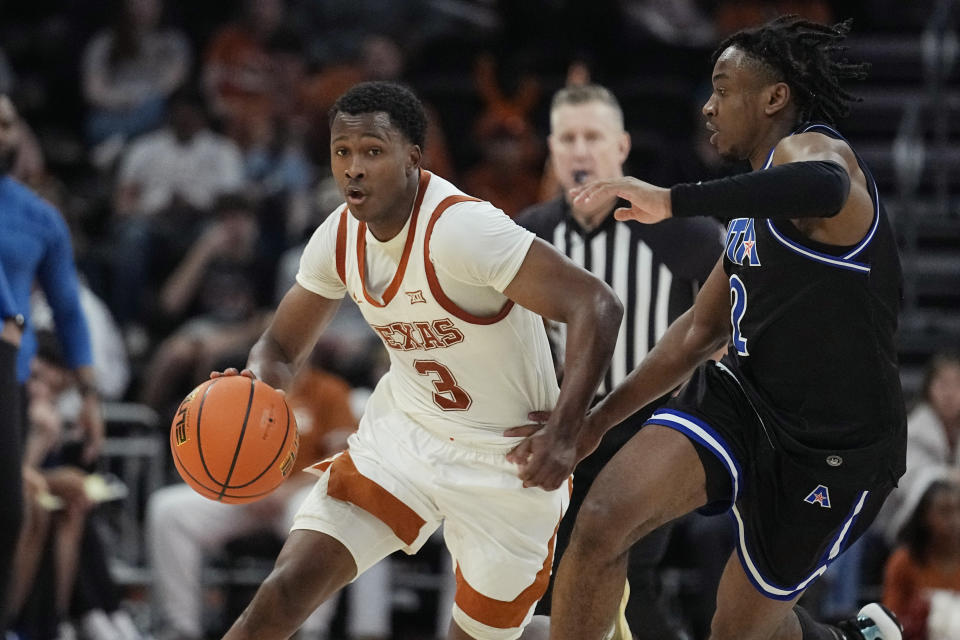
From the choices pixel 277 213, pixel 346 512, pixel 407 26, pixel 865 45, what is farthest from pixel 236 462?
pixel 865 45


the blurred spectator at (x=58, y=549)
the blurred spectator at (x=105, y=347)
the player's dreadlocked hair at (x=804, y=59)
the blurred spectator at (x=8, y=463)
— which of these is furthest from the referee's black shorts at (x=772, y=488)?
the blurred spectator at (x=105, y=347)

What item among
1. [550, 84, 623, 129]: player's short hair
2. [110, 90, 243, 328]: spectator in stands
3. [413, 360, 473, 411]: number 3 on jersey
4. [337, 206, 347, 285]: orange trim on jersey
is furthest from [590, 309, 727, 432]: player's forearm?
[110, 90, 243, 328]: spectator in stands

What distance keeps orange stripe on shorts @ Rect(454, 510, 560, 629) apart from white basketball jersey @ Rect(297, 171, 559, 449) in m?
0.43

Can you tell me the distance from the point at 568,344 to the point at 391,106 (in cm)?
86

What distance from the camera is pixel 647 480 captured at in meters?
3.73

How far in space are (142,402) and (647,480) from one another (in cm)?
553

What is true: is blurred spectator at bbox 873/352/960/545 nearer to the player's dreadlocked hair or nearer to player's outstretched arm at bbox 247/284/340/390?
the player's dreadlocked hair

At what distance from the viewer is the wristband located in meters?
3.37

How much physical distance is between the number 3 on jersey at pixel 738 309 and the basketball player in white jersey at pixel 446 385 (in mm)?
343

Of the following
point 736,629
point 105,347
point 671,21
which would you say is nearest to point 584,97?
point 736,629

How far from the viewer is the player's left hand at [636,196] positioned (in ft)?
11.3

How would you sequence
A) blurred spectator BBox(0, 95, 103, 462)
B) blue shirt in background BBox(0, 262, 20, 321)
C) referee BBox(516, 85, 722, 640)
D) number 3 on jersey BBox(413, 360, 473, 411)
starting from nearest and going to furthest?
1. number 3 on jersey BBox(413, 360, 473, 411)
2. referee BBox(516, 85, 722, 640)
3. blue shirt in background BBox(0, 262, 20, 321)
4. blurred spectator BBox(0, 95, 103, 462)

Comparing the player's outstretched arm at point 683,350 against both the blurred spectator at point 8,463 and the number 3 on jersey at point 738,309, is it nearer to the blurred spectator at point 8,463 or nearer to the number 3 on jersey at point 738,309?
the number 3 on jersey at point 738,309

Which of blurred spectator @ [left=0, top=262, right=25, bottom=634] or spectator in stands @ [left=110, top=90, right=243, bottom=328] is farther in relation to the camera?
spectator in stands @ [left=110, top=90, right=243, bottom=328]
